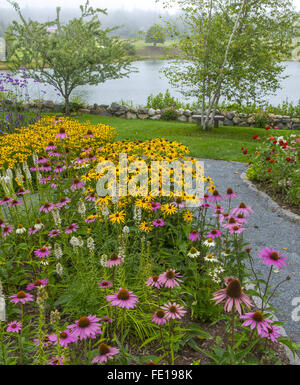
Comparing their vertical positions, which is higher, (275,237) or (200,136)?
(200,136)

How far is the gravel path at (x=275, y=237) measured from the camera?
303cm

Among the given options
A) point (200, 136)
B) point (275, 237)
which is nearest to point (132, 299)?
point (275, 237)

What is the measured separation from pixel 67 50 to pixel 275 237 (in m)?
10.4

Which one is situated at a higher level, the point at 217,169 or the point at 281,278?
the point at 217,169

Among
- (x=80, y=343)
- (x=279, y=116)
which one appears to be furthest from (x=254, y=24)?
(x=80, y=343)

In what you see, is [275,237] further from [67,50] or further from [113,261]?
[67,50]

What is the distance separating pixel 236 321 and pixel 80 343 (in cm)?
114

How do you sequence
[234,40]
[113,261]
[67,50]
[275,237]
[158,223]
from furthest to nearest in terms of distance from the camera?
[67,50] → [234,40] → [275,237] → [158,223] → [113,261]

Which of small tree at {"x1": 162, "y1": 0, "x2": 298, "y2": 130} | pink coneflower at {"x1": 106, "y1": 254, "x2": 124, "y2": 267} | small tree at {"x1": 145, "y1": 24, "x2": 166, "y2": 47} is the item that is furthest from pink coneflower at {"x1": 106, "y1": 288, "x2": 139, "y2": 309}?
small tree at {"x1": 145, "y1": 24, "x2": 166, "y2": 47}

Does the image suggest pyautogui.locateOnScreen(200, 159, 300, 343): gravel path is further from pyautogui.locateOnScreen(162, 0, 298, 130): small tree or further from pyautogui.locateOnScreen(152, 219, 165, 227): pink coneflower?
pyautogui.locateOnScreen(162, 0, 298, 130): small tree

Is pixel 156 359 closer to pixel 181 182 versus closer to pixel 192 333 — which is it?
pixel 192 333

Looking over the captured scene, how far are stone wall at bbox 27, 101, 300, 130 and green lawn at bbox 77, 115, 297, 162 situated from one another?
84 centimetres

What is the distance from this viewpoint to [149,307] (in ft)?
8.17

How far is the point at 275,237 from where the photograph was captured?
4.34m
